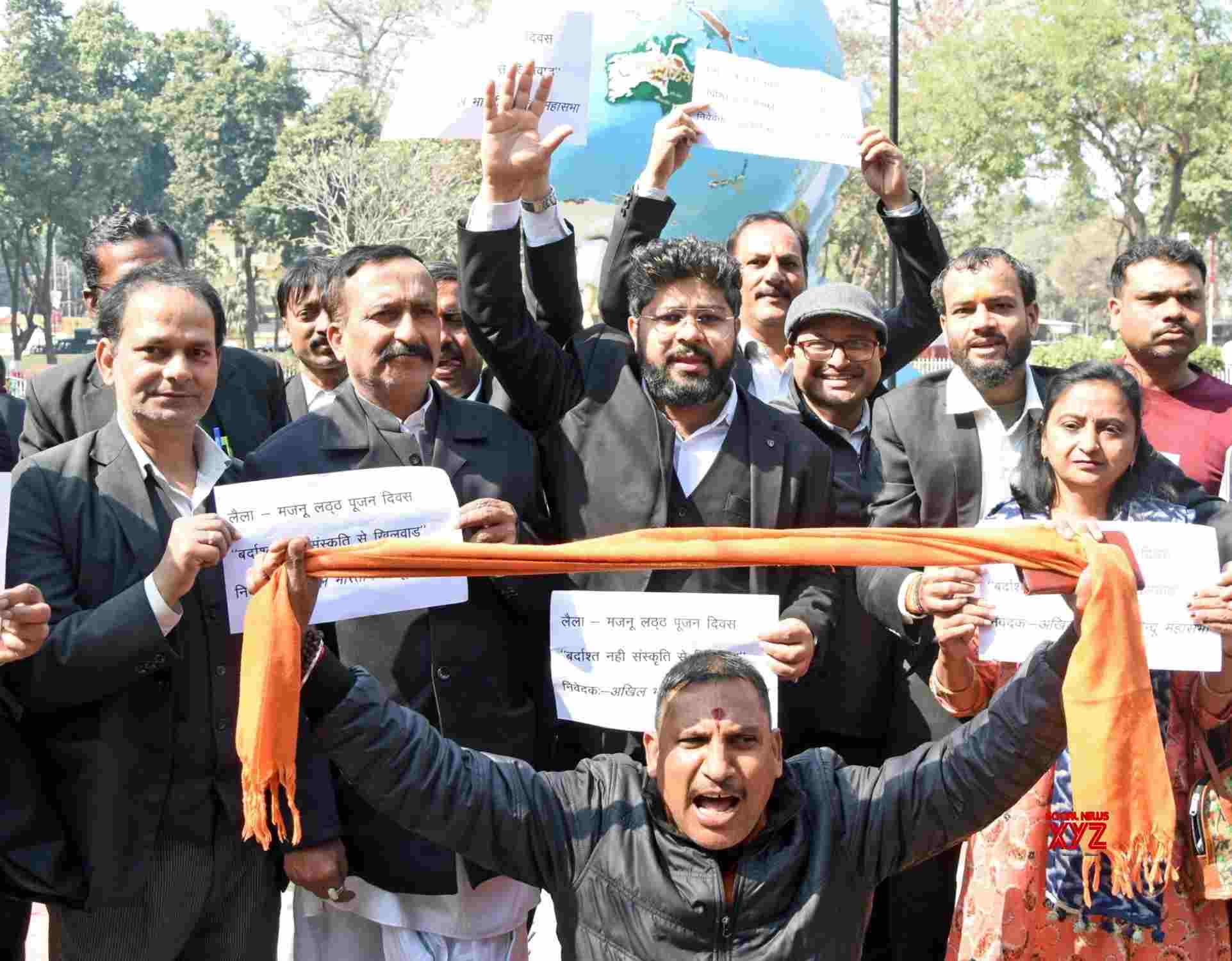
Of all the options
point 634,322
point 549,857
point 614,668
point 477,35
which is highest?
point 477,35

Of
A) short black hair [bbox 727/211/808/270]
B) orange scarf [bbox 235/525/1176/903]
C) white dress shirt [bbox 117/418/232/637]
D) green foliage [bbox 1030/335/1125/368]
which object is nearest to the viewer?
orange scarf [bbox 235/525/1176/903]

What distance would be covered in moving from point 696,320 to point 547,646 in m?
0.97

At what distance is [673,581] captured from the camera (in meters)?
3.81

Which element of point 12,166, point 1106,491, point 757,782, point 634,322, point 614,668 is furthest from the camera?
point 12,166

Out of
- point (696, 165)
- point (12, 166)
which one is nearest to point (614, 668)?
point (696, 165)

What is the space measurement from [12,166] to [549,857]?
54.8 metres

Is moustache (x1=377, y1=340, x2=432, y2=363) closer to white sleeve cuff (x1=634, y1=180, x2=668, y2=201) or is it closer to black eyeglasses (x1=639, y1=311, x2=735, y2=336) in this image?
black eyeglasses (x1=639, y1=311, x2=735, y2=336)

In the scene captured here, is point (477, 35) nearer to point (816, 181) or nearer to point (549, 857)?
point (549, 857)

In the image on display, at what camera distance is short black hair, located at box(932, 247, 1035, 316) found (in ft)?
14.9

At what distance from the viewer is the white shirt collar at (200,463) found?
3.51m

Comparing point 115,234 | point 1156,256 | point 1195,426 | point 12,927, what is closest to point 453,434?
point 115,234

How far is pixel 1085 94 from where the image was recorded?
32.1 meters

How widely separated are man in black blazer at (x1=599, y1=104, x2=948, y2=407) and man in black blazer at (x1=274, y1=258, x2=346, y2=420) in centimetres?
152

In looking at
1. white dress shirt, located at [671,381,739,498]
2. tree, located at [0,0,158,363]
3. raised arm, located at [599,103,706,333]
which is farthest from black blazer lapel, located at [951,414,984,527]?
tree, located at [0,0,158,363]
